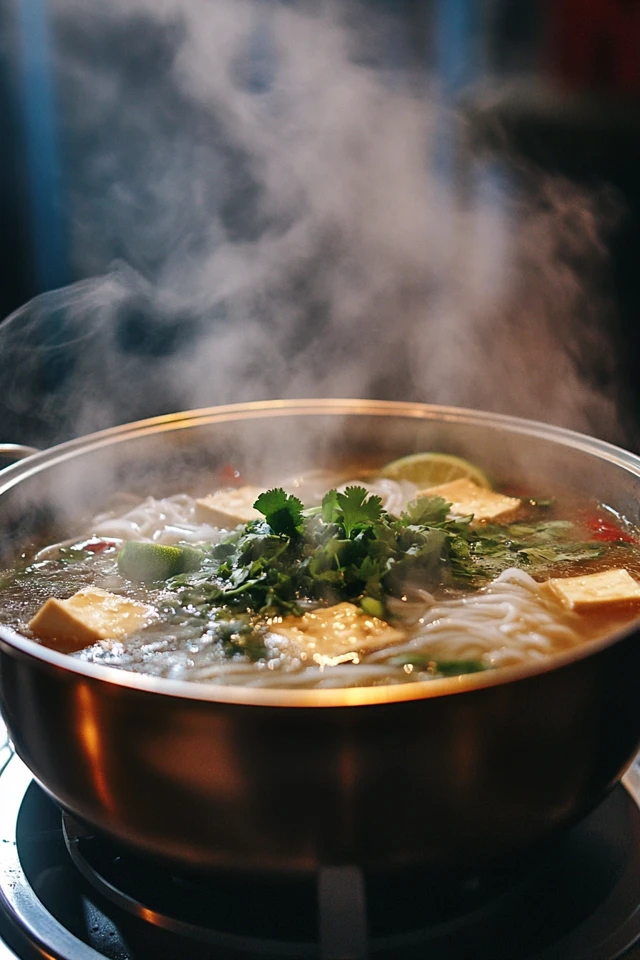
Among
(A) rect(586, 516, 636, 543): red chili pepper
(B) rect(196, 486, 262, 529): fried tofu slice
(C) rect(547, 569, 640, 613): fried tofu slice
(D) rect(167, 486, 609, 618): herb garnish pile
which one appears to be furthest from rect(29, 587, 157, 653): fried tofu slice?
(A) rect(586, 516, 636, 543): red chili pepper

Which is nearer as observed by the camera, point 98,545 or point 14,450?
point 14,450

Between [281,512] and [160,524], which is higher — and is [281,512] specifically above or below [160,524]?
above

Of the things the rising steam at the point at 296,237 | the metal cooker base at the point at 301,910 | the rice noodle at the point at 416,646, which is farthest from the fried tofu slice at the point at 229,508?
the rising steam at the point at 296,237

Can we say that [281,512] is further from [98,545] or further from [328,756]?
[328,756]

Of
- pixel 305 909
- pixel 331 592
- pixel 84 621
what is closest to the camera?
pixel 305 909

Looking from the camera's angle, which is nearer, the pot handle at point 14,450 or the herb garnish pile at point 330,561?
the herb garnish pile at point 330,561

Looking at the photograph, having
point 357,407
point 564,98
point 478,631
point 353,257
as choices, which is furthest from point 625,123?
point 478,631

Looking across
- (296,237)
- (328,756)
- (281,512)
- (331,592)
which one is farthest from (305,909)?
(296,237)

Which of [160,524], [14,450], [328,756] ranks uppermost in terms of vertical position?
[14,450]

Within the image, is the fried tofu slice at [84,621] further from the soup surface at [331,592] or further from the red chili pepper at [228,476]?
the red chili pepper at [228,476]
